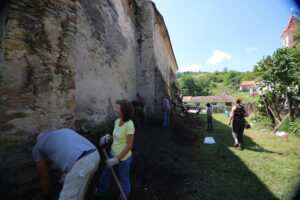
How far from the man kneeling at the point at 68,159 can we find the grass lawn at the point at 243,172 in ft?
6.50

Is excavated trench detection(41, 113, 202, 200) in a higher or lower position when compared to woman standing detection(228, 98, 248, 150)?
lower

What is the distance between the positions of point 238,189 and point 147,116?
4829mm

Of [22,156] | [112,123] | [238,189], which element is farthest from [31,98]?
[238,189]

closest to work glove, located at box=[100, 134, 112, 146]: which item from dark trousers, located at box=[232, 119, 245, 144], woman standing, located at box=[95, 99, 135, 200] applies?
woman standing, located at box=[95, 99, 135, 200]

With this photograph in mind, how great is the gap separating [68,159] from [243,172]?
149 inches

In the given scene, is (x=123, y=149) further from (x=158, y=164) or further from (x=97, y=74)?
(x=97, y=74)

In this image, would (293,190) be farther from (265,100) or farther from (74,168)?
(265,100)

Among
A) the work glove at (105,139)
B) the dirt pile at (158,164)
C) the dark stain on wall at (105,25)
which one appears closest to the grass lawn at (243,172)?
the dirt pile at (158,164)

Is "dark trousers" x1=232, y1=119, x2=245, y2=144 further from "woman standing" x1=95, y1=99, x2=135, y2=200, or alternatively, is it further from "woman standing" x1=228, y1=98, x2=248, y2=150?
"woman standing" x1=95, y1=99, x2=135, y2=200

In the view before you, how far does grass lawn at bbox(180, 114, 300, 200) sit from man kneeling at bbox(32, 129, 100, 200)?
6.50 ft

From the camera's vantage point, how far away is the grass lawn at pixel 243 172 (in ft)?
8.98

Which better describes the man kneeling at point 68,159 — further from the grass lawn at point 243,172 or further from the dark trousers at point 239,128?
the dark trousers at point 239,128

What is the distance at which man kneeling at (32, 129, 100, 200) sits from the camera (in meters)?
1.64

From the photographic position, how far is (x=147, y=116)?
7.19 m
